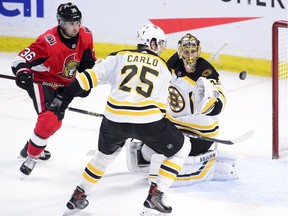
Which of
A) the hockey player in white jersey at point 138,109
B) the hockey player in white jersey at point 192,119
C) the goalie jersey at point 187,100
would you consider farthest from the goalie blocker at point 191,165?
the hockey player in white jersey at point 138,109

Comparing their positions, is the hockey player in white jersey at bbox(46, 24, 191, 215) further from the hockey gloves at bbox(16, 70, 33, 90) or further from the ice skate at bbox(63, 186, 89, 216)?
the hockey gloves at bbox(16, 70, 33, 90)

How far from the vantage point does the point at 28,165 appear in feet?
14.7

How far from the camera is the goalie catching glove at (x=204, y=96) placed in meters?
4.07

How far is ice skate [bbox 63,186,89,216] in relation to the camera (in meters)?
3.88

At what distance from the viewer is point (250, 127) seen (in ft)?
18.2

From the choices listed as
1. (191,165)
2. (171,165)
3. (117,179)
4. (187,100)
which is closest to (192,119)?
(187,100)

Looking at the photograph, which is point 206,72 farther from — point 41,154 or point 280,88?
point 41,154

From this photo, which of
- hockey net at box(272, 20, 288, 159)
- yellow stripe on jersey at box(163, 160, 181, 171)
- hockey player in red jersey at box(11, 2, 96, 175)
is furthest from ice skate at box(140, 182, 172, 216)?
hockey net at box(272, 20, 288, 159)

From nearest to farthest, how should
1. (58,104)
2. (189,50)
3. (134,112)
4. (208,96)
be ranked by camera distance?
(134,112), (58,104), (208,96), (189,50)

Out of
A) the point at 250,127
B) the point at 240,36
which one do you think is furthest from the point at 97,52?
the point at 250,127

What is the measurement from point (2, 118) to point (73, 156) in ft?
3.29

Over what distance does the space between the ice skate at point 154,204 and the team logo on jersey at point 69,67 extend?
1110 millimetres

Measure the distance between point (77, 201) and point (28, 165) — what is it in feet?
2.23

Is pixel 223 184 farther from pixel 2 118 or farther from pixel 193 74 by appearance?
pixel 2 118
